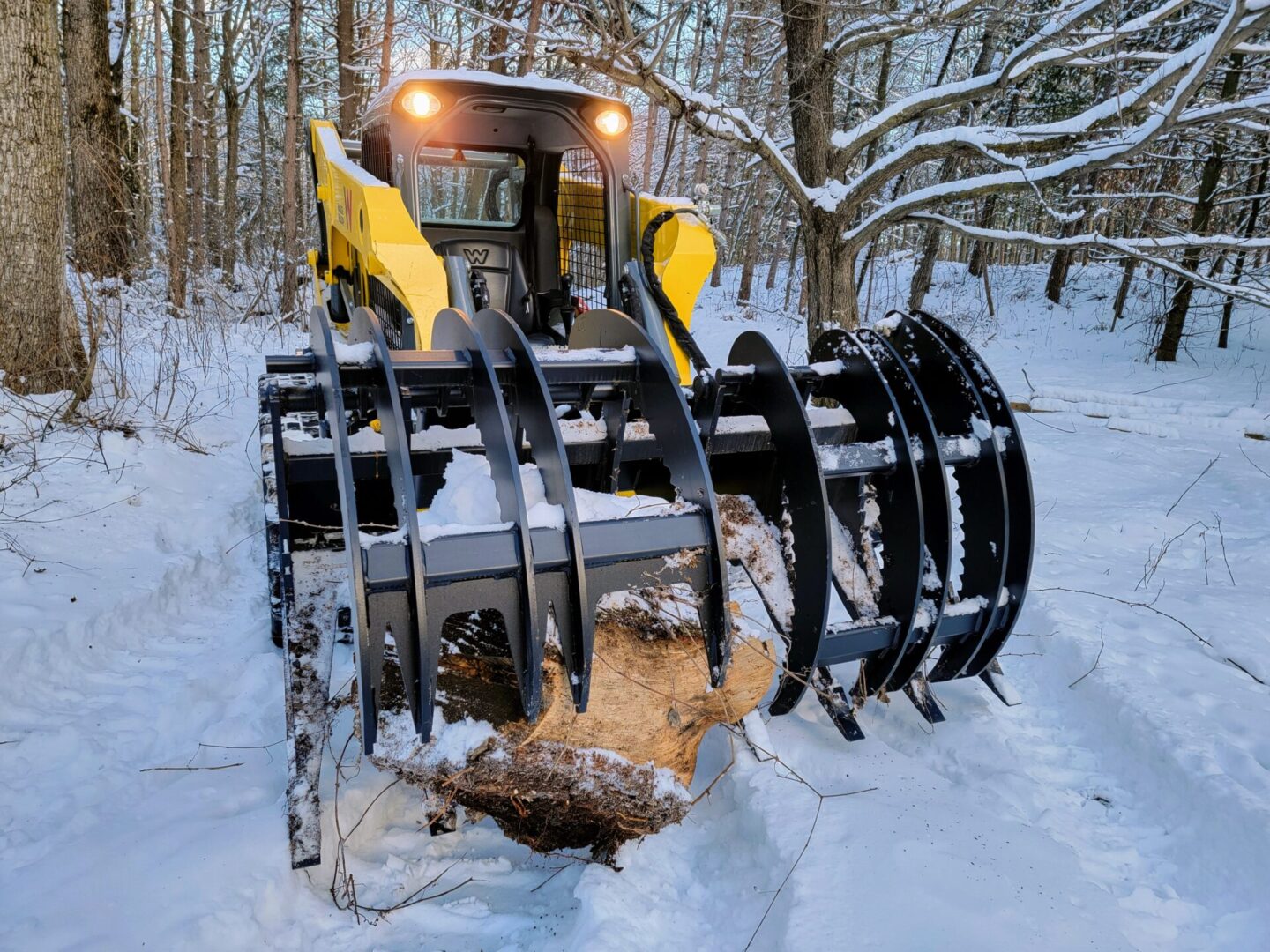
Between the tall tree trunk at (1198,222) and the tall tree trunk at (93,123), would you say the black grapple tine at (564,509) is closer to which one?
the tall tree trunk at (93,123)

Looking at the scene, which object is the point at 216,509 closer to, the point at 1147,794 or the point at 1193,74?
the point at 1147,794

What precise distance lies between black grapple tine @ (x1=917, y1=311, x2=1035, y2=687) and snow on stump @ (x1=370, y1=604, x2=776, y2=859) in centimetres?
72

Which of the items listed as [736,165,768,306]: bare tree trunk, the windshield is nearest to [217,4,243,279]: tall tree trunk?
the windshield

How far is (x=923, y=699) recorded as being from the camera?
103 inches

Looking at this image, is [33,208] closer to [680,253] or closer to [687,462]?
[680,253]

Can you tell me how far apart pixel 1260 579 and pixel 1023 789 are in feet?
7.86

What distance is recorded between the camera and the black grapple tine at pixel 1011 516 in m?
2.33

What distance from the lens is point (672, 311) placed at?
3945 millimetres

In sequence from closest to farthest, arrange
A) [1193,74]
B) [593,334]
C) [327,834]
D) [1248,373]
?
1. [327,834]
2. [593,334]
3. [1193,74]
4. [1248,373]

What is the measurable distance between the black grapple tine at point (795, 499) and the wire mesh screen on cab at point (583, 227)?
243 centimetres

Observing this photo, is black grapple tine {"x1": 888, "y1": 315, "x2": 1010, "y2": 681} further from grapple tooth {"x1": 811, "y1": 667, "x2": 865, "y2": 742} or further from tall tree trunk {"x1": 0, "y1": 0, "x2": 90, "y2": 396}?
tall tree trunk {"x1": 0, "y1": 0, "x2": 90, "y2": 396}

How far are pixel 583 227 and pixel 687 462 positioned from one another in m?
3.61

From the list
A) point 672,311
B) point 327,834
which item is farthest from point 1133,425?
point 327,834

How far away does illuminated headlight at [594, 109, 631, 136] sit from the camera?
4.33m
